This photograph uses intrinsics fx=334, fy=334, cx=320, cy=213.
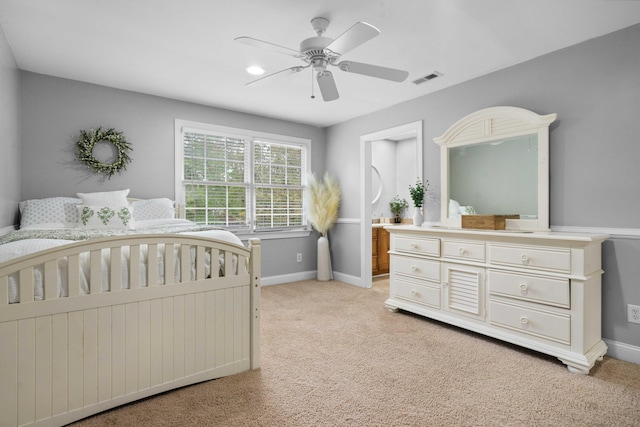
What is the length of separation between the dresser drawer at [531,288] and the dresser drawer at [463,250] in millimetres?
172

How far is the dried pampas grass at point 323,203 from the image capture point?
4.98m

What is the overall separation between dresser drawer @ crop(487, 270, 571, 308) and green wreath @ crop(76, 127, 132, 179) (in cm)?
384

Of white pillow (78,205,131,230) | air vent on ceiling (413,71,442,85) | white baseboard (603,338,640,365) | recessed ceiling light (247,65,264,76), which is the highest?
air vent on ceiling (413,71,442,85)

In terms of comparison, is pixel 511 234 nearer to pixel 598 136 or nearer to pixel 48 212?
pixel 598 136

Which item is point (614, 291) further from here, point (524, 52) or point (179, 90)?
point (179, 90)

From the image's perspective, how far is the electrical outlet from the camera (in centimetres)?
240

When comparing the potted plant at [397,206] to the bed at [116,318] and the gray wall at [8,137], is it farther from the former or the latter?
the gray wall at [8,137]

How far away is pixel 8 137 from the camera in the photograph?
2.68 m

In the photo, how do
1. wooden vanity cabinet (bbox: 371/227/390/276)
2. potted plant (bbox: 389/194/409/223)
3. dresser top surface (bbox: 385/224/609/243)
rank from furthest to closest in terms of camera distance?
potted plant (bbox: 389/194/409/223) < wooden vanity cabinet (bbox: 371/227/390/276) < dresser top surface (bbox: 385/224/609/243)

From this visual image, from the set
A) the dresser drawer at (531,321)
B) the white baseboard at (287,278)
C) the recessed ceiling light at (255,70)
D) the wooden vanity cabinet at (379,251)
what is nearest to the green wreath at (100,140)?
the recessed ceiling light at (255,70)

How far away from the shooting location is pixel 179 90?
3.74 metres

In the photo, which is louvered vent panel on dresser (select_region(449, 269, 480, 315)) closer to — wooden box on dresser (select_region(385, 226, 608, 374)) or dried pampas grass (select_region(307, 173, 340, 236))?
wooden box on dresser (select_region(385, 226, 608, 374))

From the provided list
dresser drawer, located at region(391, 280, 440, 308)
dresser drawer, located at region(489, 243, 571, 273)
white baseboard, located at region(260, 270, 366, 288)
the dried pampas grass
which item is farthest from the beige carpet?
the dried pampas grass

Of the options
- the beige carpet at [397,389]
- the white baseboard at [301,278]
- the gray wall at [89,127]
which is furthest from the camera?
the white baseboard at [301,278]
